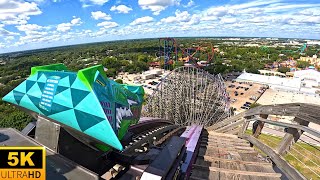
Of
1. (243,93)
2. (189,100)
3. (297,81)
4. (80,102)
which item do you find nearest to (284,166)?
(80,102)

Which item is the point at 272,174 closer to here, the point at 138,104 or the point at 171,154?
the point at 171,154

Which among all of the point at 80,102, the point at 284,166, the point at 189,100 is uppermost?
the point at 80,102

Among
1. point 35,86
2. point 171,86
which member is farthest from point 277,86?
point 35,86

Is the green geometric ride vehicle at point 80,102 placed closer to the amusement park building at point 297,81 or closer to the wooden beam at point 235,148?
the wooden beam at point 235,148

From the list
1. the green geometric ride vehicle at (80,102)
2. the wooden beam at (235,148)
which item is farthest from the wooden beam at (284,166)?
the green geometric ride vehicle at (80,102)

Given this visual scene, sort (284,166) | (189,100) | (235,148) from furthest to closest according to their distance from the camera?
1. (189,100)
2. (235,148)
3. (284,166)

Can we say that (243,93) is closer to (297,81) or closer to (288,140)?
(297,81)
